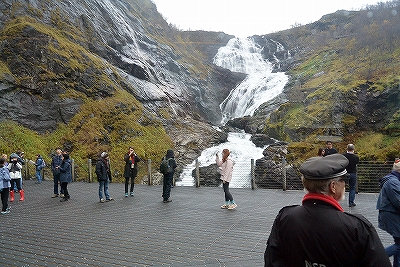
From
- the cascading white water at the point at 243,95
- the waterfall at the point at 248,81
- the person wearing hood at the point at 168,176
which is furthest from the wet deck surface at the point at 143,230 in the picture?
the waterfall at the point at 248,81

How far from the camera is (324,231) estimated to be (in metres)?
2.08

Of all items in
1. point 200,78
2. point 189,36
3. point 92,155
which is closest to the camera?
point 92,155

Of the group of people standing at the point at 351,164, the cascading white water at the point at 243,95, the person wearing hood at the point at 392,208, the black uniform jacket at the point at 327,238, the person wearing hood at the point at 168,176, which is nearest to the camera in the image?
the black uniform jacket at the point at 327,238

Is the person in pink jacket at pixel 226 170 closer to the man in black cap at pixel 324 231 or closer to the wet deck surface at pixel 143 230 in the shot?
the wet deck surface at pixel 143 230

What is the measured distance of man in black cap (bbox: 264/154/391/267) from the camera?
2020 mm

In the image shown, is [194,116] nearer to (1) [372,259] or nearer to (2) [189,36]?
(1) [372,259]

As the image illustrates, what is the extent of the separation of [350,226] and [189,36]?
72421 mm

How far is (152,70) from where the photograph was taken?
36094 mm

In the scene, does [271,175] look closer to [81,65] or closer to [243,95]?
[81,65]

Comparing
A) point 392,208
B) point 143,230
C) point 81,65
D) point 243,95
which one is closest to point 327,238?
point 392,208

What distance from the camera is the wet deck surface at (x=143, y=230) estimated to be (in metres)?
5.88

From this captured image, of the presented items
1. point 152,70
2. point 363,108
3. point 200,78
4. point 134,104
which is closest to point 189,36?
point 200,78

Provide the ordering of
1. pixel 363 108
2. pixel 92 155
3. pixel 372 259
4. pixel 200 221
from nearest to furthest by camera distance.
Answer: pixel 372 259, pixel 200 221, pixel 92 155, pixel 363 108

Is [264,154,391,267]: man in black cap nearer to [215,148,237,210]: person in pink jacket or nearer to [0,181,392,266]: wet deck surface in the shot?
[0,181,392,266]: wet deck surface
